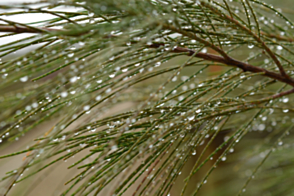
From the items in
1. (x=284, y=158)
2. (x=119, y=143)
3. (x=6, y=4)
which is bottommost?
(x=284, y=158)

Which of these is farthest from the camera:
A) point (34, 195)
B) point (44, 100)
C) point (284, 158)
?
point (34, 195)

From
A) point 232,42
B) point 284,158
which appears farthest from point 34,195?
point 232,42

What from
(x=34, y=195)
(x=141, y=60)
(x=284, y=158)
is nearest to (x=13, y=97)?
(x=141, y=60)

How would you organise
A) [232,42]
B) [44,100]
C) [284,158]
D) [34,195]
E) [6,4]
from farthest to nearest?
[34,195]
[284,158]
[232,42]
[44,100]
[6,4]

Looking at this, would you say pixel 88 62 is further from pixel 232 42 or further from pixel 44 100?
pixel 232 42

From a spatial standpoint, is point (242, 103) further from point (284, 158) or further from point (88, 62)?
point (284, 158)

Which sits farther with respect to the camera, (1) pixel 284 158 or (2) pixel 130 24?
(1) pixel 284 158

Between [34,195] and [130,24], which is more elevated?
[130,24]

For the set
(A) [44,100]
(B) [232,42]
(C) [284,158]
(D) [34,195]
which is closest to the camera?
(A) [44,100]

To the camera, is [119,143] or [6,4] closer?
[6,4]
